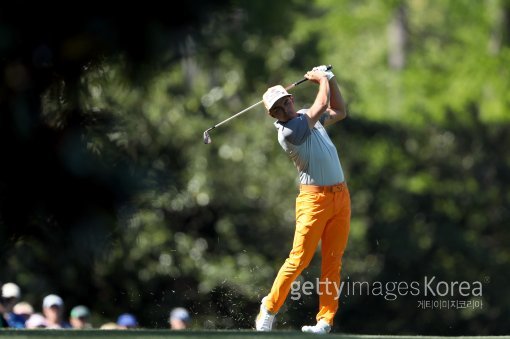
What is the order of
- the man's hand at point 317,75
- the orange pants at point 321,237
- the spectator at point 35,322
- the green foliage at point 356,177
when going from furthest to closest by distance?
the green foliage at point 356,177 → the spectator at point 35,322 → the man's hand at point 317,75 → the orange pants at point 321,237

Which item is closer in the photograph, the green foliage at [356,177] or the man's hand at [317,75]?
the man's hand at [317,75]

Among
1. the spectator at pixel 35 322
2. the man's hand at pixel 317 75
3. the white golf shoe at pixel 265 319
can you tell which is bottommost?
the spectator at pixel 35 322

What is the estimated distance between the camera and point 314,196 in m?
9.07

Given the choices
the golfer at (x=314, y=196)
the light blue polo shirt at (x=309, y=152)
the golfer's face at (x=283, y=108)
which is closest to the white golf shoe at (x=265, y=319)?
the golfer at (x=314, y=196)

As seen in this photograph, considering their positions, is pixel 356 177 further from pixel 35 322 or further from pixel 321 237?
pixel 321 237

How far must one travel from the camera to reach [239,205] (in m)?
22.8

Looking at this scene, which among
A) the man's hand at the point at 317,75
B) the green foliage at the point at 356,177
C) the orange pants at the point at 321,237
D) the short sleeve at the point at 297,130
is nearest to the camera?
the short sleeve at the point at 297,130

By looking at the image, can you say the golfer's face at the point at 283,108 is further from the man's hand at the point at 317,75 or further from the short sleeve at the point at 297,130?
the man's hand at the point at 317,75

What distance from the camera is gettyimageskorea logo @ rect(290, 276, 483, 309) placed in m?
23.4

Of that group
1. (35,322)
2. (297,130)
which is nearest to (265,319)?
(297,130)

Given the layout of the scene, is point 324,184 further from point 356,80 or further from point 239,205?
point 356,80

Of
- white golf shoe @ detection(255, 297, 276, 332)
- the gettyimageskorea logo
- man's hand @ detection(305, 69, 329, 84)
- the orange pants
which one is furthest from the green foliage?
white golf shoe @ detection(255, 297, 276, 332)

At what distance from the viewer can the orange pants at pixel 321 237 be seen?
9.09 metres

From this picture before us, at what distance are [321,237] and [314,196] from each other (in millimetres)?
392
